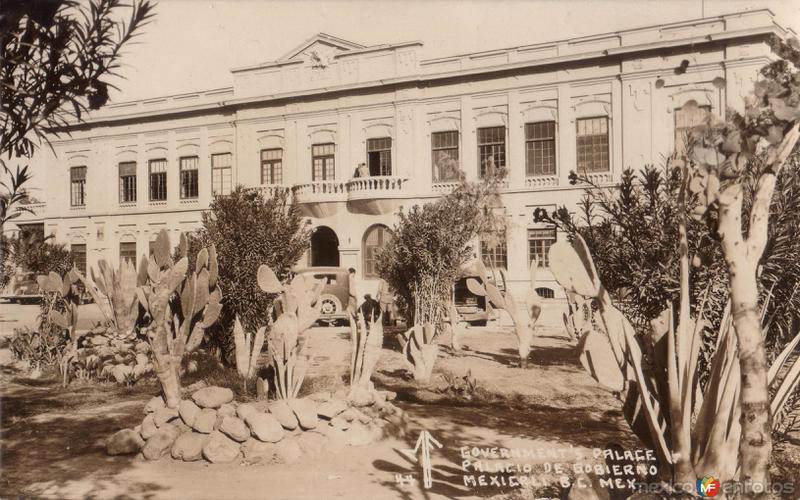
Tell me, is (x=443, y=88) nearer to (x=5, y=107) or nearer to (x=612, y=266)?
Answer: (x=612, y=266)

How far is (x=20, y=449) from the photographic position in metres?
5.82

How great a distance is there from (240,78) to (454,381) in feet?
57.9

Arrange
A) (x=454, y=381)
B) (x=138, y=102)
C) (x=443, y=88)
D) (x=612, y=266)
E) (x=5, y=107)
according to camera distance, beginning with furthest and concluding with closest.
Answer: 1. (x=138, y=102)
2. (x=443, y=88)
3. (x=454, y=381)
4. (x=612, y=266)
5. (x=5, y=107)

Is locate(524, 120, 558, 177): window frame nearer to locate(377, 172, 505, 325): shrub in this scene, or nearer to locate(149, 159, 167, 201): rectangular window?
locate(377, 172, 505, 325): shrub

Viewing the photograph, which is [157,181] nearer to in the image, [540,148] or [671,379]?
[540,148]

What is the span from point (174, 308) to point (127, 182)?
19711 millimetres

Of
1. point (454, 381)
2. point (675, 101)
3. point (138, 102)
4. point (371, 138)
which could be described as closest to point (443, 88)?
point (371, 138)

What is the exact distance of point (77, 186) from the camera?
2686 cm

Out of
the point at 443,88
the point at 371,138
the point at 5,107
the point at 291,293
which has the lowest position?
the point at 291,293

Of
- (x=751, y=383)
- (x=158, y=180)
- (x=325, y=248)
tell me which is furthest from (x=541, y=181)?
(x=751, y=383)

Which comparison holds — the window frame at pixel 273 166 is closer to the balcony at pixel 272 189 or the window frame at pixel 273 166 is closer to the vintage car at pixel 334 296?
the balcony at pixel 272 189

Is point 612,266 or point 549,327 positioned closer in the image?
point 612,266

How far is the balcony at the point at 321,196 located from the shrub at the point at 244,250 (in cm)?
1101

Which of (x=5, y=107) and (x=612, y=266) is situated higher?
(x=5, y=107)
